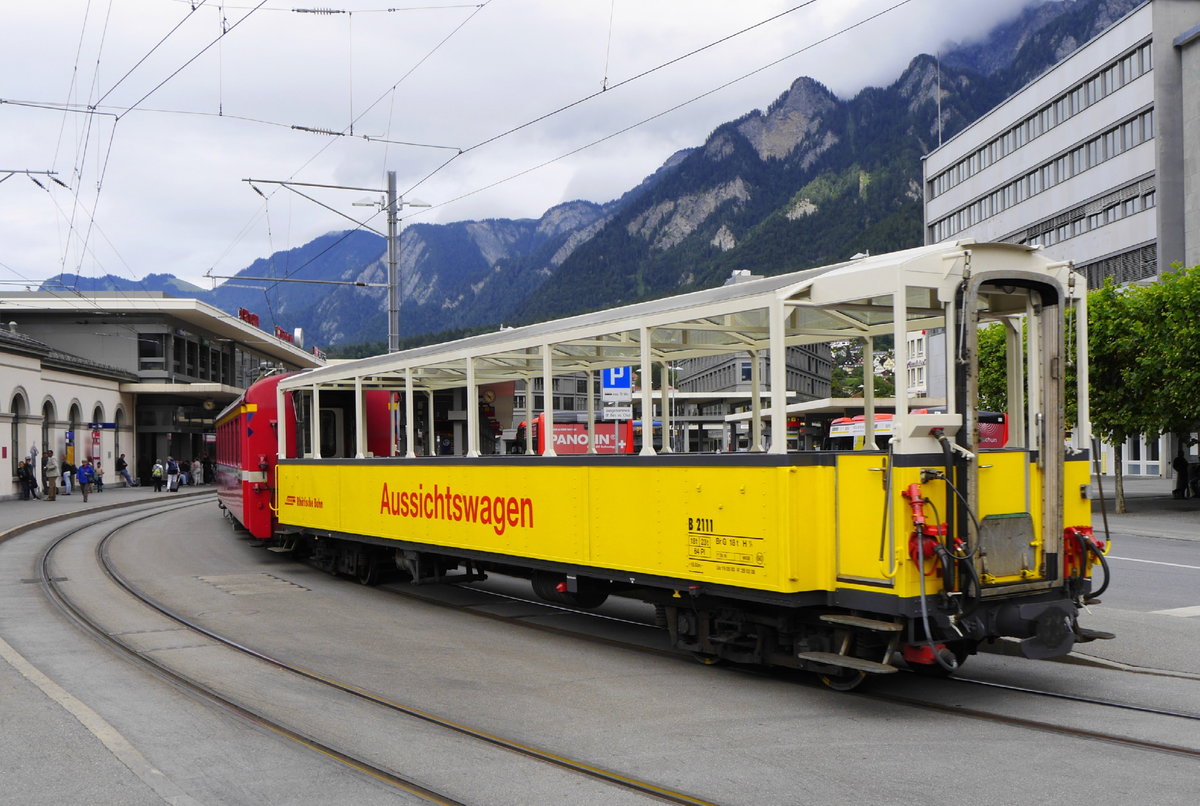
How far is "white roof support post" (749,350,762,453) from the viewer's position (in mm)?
9461

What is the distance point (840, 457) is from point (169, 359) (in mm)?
55302

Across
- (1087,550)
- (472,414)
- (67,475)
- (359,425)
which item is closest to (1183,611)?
(1087,550)

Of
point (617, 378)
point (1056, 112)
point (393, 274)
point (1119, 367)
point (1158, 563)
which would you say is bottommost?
point (1158, 563)

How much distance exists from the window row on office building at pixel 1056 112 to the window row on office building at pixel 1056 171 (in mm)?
1514

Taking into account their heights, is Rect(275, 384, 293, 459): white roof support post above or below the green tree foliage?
below

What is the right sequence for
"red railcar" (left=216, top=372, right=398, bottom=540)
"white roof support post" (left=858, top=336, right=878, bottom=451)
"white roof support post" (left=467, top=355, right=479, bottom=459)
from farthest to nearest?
"red railcar" (left=216, top=372, right=398, bottom=540)
"white roof support post" (left=467, top=355, right=479, bottom=459)
"white roof support post" (left=858, top=336, right=878, bottom=451)

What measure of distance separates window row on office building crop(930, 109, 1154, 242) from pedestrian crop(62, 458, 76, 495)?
42.0 meters

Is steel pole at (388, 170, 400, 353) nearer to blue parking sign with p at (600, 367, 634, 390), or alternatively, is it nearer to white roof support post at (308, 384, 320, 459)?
white roof support post at (308, 384, 320, 459)

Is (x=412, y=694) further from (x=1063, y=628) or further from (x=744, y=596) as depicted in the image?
(x=1063, y=628)

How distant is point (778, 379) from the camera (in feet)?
25.6

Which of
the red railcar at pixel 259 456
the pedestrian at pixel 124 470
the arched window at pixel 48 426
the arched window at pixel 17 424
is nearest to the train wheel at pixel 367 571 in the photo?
the red railcar at pixel 259 456

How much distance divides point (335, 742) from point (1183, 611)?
358 inches

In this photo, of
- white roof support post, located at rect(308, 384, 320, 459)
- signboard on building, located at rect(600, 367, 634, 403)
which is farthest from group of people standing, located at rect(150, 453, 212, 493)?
signboard on building, located at rect(600, 367, 634, 403)

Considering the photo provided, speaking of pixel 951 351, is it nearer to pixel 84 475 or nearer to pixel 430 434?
pixel 430 434
